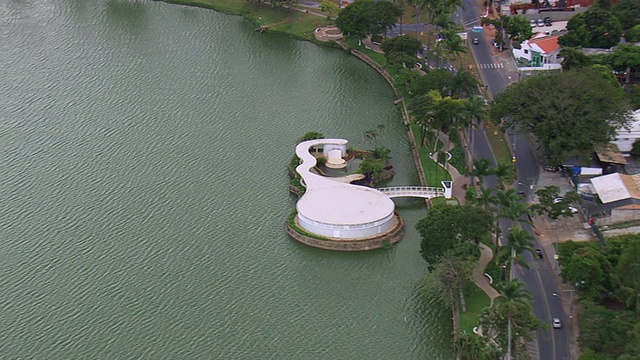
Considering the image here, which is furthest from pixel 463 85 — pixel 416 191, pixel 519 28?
pixel 519 28

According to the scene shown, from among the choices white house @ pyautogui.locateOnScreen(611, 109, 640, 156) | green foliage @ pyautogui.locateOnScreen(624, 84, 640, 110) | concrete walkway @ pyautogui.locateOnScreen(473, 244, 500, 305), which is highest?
green foliage @ pyautogui.locateOnScreen(624, 84, 640, 110)

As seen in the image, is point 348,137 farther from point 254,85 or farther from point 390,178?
point 254,85

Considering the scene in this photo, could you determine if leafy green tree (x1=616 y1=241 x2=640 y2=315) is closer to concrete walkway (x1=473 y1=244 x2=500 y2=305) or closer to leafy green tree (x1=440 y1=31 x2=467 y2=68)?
concrete walkway (x1=473 y1=244 x2=500 y2=305)

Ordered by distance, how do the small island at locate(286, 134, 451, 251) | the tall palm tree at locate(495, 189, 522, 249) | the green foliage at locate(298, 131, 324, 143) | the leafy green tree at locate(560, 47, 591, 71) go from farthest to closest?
1. the leafy green tree at locate(560, 47, 591, 71)
2. the green foliage at locate(298, 131, 324, 143)
3. the small island at locate(286, 134, 451, 251)
4. the tall palm tree at locate(495, 189, 522, 249)

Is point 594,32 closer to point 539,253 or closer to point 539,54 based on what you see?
point 539,54

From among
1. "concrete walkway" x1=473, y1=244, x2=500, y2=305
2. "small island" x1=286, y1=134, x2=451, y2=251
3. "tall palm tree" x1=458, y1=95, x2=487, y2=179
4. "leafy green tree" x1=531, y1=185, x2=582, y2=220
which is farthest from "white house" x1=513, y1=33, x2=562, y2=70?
"concrete walkway" x1=473, y1=244, x2=500, y2=305

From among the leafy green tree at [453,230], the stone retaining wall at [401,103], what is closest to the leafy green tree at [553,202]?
the leafy green tree at [453,230]
